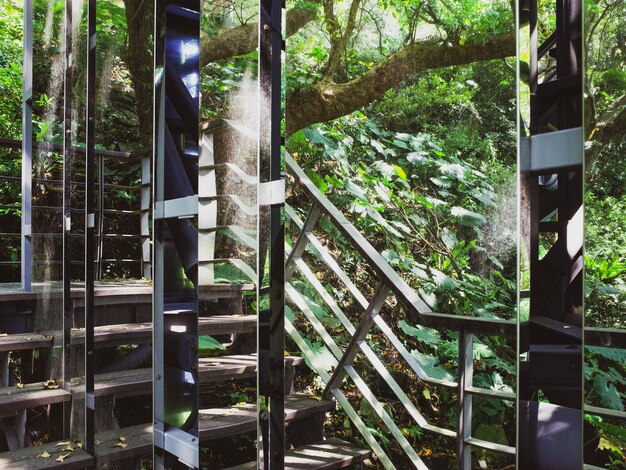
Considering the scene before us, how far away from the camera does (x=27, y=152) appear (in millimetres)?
2350

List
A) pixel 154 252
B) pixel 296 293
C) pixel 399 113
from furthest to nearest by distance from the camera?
1. pixel 296 293
2. pixel 399 113
3. pixel 154 252

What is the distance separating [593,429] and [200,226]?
0.99 meters

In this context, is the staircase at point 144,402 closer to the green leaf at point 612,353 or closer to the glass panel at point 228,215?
the glass panel at point 228,215

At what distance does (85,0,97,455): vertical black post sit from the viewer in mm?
1516

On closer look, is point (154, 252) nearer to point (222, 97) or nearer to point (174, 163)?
point (174, 163)

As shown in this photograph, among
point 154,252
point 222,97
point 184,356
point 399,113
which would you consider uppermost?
point 399,113

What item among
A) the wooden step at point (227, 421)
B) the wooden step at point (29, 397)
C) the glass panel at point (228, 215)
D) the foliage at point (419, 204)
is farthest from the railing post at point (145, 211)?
the foliage at point (419, 204)

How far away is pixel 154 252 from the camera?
1.25 meters

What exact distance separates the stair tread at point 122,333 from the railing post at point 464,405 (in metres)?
0.65

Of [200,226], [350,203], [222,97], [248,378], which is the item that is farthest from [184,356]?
[350,203]

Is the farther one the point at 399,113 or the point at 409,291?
the point at 399,113

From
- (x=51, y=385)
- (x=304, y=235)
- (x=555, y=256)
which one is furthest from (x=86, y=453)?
(x=555, y=256)

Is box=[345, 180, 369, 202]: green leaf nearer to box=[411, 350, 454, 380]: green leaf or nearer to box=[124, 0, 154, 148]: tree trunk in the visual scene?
box=[411, 350, 454, 380]: green leaf

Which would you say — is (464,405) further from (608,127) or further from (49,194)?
(49,194)
